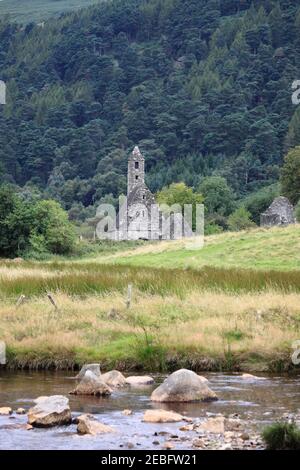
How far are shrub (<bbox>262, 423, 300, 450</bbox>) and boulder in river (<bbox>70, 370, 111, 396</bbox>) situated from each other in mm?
5600

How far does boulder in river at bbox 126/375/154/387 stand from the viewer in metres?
23.2

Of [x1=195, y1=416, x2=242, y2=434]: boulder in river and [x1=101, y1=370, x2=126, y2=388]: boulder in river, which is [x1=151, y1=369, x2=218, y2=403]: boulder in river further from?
[x1=195, y1=416, x2=242, y2=434]: boulder in river

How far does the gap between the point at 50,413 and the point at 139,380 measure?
4.81 meters

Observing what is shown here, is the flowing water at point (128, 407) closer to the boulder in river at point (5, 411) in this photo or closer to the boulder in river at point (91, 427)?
the boulder in river at point (91, 427)

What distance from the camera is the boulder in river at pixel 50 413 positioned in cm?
1869

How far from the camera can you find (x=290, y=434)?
1659 cm

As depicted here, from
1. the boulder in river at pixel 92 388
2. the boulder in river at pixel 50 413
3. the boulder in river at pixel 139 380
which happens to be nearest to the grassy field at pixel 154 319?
the boulder in river at pixel 139 380

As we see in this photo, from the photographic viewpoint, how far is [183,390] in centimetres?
2100

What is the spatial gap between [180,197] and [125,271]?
286 feet

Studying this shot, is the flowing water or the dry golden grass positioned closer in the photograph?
the flowing water

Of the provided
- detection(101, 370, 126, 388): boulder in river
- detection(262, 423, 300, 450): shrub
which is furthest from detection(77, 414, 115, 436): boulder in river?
detection(101, 370, 126, 388): boulder in river

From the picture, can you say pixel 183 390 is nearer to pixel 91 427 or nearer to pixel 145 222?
pixel 91 427

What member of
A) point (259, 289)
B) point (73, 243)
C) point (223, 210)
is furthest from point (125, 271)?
point (223, 210)

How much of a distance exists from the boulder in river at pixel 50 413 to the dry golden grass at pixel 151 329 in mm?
6069
